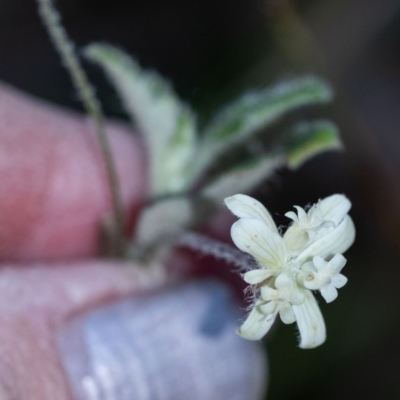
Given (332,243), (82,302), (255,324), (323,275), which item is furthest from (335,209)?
(82,302)

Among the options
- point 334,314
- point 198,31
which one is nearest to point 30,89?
point 198,31

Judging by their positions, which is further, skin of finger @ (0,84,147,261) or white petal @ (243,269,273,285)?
skin of finger @ (0,84,147,261)

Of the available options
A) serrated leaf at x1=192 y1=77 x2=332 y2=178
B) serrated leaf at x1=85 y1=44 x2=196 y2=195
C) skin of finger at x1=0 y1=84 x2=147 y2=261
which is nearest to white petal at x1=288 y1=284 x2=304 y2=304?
serrated leaf at x1=192 y1=77 x2=332 y2=178

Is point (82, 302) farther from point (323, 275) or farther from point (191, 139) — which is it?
point (323, 275)

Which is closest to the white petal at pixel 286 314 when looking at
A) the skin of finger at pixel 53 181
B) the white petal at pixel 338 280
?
the white petal at pixel 338 280

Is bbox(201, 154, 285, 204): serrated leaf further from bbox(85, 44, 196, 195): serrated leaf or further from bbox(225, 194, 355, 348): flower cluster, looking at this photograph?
bbox(225, 194, 355, 348): flower cluster

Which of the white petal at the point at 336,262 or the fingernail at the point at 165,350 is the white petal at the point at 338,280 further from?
the fingernail at the point at 165,350

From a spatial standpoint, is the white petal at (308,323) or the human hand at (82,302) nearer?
the white petal at (308,323)
